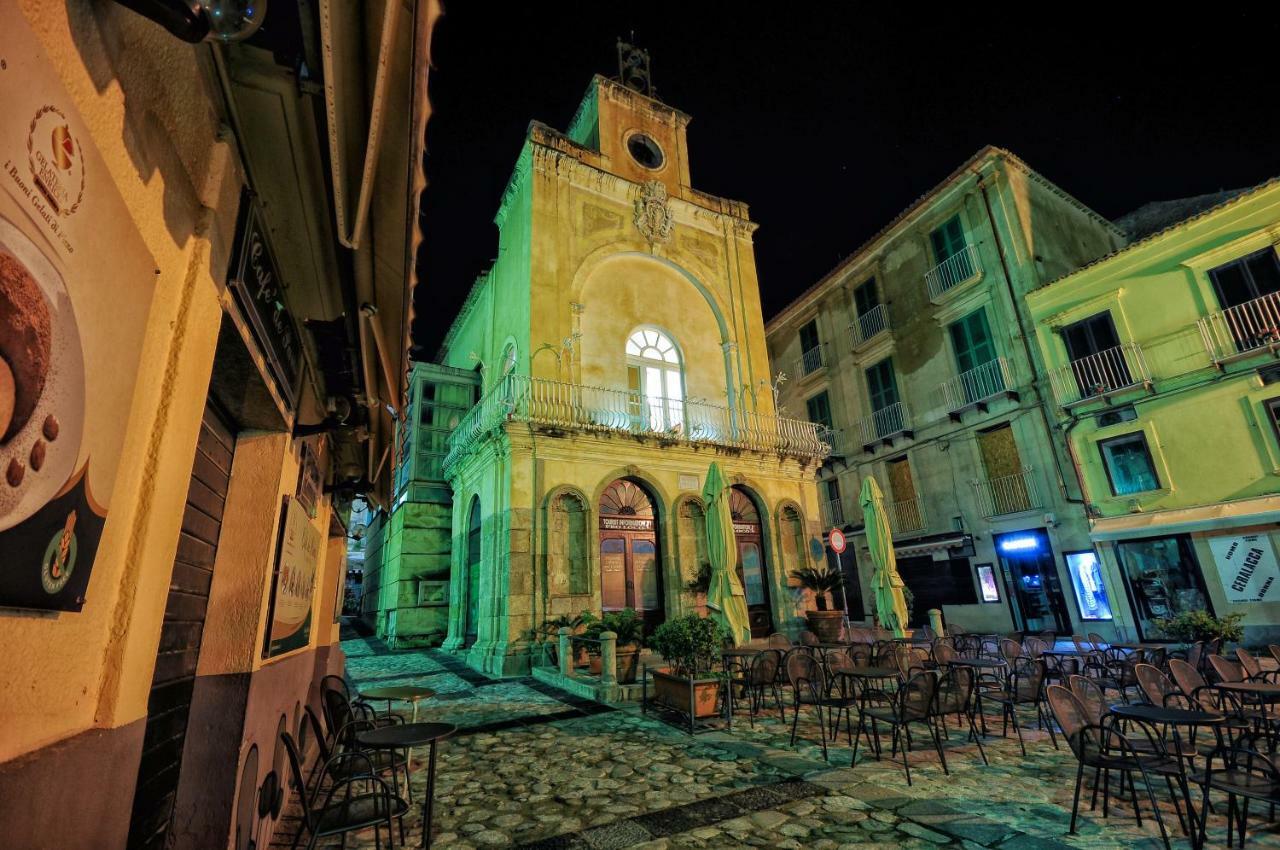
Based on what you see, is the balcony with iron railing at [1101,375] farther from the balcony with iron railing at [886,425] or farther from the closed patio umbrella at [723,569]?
the closed patio umbrella at [723,569]

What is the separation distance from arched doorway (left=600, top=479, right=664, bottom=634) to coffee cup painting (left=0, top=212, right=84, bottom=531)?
11763 millimetres

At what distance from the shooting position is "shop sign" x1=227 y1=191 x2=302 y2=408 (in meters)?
2.36

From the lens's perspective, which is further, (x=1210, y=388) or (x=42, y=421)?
(x=1210, y=388)

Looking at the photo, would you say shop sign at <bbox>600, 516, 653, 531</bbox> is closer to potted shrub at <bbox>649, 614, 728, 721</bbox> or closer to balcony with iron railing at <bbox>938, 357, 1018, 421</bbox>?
potted shrub at <bbox>649, 614, 728, 721</bbox>

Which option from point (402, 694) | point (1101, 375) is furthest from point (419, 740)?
point (1101, 375)

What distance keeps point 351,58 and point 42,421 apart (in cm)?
144

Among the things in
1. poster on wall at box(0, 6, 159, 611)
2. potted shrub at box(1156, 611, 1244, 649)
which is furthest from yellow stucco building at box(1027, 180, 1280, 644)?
poster on wall at box(0, 6, 159, 611)

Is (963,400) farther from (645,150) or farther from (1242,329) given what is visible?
(645,150)

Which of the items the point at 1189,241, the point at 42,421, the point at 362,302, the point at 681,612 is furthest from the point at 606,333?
the point at 1189,241

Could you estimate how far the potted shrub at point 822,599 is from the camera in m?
13.1

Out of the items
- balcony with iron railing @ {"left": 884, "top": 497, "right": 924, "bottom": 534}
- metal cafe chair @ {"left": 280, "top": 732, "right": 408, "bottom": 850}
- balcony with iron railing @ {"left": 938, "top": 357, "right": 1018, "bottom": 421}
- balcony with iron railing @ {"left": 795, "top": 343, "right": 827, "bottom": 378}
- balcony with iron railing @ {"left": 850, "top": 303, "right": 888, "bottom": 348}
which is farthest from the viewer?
balcony with iron railing @ {"left": 795, "top": 343, "right": 827, "bottom": 378}

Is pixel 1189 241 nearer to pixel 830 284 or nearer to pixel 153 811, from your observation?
pixel 830 284

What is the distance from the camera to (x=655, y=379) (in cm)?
1545

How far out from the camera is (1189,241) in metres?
13.8
